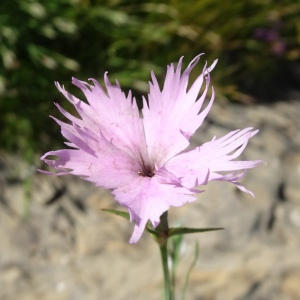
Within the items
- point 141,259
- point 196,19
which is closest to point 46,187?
point 141,259

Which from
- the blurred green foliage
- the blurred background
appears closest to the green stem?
the blurred background

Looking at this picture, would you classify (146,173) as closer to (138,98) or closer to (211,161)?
(211,161)

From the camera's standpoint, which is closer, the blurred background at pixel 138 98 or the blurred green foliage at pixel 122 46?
the blurred background at pixel 138 98

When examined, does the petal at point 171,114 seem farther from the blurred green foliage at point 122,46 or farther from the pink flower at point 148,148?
the blurred green foliage at point 122,46

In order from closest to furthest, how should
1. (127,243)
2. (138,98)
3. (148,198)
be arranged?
1. (148,198)
2. (127,243)
3. (138,98)

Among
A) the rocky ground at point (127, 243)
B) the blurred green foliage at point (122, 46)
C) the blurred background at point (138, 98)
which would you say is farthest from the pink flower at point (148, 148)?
the blurred green foliage at point (122, 46)

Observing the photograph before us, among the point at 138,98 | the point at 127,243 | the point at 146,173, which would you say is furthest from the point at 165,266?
the point at 138,98

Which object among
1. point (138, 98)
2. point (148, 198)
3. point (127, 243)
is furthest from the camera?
point (138, 98)

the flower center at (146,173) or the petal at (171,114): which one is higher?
the petal at (171,114)
